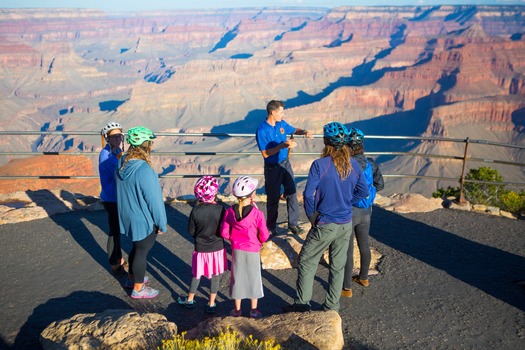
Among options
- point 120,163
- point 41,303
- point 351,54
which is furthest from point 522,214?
point 351,54

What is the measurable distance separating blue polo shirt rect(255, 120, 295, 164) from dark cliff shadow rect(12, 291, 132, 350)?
2406mm

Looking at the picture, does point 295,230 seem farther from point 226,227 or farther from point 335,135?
point 335,135

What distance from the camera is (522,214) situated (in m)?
8.40

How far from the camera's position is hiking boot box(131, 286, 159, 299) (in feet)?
16.9

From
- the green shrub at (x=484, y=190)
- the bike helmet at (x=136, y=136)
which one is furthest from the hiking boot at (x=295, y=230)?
the green shrub at (x=484, y=190)

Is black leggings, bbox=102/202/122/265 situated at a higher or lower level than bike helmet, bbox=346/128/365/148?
lower

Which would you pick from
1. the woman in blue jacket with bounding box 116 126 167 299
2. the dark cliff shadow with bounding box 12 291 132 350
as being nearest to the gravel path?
the dark cliff shadow with bounding box 12 291 132 350

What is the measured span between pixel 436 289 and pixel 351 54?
171 meters

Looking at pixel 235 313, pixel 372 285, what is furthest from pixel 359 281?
pixel 235 313

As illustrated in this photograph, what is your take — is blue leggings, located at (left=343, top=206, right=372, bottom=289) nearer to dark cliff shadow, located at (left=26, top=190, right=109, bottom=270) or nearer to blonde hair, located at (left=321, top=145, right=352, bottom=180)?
blonde hair, located at (left=321, top=145, right=352, bottom=180)

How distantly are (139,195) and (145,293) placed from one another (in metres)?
1.20

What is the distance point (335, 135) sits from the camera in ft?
14.2

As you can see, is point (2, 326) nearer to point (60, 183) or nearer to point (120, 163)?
point (120, 163)

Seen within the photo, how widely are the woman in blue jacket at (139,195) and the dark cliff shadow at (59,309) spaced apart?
24.8 inches
